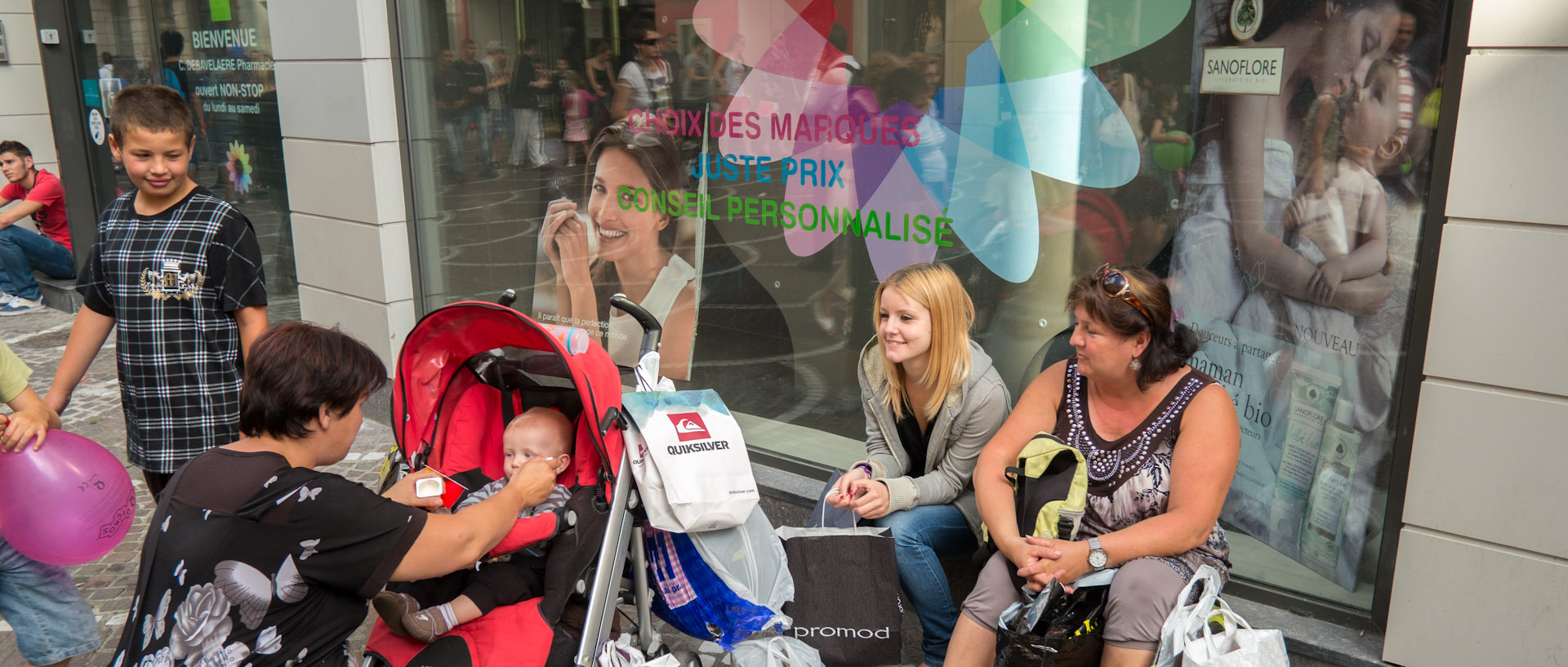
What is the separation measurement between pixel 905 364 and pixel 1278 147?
53.2 inches

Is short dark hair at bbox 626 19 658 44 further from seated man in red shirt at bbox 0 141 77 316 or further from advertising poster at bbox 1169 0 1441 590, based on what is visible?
seated man in red shirt at bbox 0 141 77 316

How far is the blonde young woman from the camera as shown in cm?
347

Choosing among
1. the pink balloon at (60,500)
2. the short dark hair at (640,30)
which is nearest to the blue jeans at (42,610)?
the pink balloon at (60,500)

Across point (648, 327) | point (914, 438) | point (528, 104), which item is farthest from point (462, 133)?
point (914, 438)

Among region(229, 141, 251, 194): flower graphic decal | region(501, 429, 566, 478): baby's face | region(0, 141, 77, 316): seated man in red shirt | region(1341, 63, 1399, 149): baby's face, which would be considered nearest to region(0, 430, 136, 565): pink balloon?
region(501, 429, 566, 478): baby's face

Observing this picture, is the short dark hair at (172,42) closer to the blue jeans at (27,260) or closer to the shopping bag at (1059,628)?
the blue jeans at (27,260)

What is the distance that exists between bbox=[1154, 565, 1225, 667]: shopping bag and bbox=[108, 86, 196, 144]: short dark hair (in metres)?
3.13

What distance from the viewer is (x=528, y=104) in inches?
225

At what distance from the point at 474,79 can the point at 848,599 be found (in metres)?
3.83

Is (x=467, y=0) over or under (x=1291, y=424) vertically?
over

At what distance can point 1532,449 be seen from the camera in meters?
2.86

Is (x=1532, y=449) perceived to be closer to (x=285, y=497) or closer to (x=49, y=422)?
(x=285, y=497)

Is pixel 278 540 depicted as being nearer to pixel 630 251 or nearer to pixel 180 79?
pixel 630 251

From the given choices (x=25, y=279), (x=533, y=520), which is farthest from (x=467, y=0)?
(x=25, y=279)
